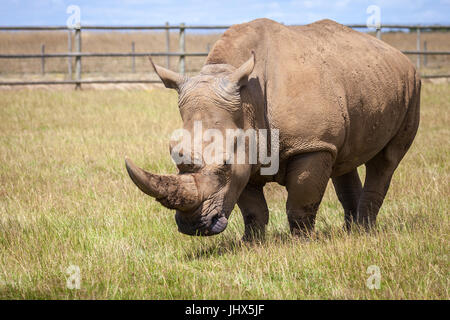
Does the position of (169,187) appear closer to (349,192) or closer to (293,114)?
(293,114)

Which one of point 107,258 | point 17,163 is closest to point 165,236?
point 107,258

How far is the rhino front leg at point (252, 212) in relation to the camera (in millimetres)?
4523

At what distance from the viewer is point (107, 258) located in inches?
156

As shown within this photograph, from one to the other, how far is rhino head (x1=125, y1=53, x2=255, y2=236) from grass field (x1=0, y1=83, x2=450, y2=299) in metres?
0.39

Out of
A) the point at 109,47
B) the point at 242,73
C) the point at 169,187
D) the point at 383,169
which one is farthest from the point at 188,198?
the point at 109,47

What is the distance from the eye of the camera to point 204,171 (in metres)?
3.46

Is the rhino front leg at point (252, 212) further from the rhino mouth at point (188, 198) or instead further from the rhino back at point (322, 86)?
the rhino mouth at point (188, 198)

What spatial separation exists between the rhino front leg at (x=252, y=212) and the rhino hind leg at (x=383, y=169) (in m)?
1.11

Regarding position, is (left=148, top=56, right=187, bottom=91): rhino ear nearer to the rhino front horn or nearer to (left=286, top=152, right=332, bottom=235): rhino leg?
the rhino front horn

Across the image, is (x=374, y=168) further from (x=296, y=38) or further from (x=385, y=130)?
(x=296, y=38)

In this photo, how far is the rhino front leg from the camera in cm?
452

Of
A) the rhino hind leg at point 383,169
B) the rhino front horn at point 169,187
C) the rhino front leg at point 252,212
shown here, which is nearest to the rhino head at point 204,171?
the rhino front horn at point 169,187

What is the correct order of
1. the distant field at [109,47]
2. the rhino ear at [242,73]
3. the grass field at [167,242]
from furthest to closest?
the distant field at [109,47]
the rhino ear at [242,73]
the grass field at [167,242]

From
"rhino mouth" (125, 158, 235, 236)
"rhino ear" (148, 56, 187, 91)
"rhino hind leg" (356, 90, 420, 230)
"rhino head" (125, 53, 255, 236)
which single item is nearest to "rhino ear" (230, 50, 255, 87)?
"rhino head" (125, 53, 255, 236)
